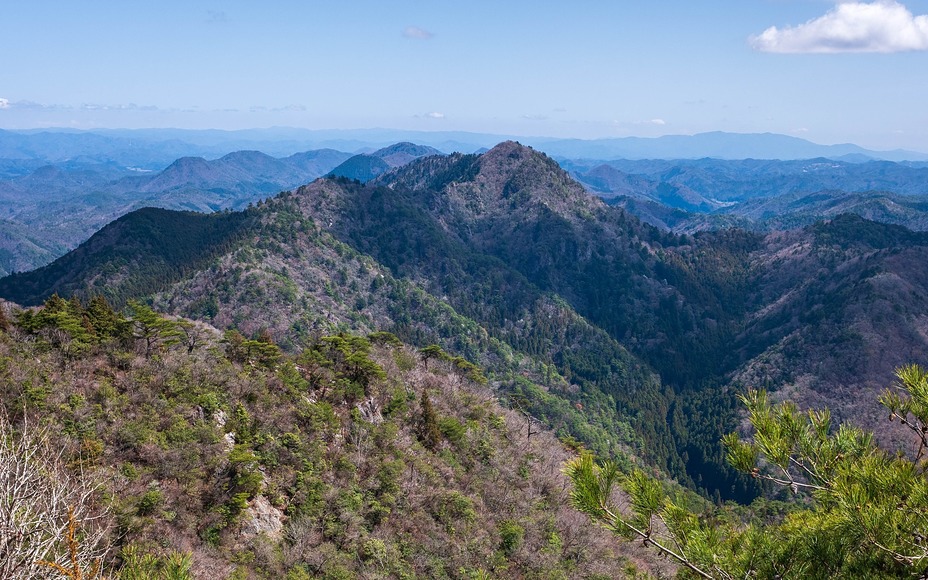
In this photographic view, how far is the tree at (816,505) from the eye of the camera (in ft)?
21.9

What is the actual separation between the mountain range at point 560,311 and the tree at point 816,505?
259ft

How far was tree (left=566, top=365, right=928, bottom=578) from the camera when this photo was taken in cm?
666

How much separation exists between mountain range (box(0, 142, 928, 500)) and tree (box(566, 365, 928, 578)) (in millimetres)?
78812

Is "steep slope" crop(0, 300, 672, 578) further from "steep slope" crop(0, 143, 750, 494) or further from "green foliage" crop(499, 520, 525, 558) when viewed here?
"steep slope" crop(0, 143, 750, 494)

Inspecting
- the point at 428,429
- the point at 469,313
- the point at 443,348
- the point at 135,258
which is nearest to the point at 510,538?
the point at 428,429

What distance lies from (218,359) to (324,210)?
158 meters

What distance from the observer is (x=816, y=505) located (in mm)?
8250

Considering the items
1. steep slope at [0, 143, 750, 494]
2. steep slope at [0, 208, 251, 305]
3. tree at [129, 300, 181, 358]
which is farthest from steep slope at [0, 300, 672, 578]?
steep slope at [0, 208, 251, 305]

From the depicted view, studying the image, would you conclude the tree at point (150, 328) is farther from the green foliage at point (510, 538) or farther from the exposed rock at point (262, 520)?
the green foliage at point (510, 538)

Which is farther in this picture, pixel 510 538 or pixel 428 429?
pixel 428 429

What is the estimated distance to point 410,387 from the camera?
178ft

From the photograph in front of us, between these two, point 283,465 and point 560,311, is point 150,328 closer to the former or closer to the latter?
point 283,465

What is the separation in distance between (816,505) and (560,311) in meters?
174

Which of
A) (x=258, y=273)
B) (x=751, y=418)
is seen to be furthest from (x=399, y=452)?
(x=258, y=273)
